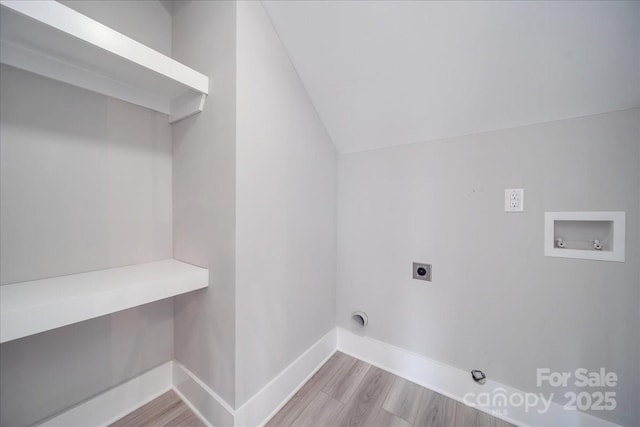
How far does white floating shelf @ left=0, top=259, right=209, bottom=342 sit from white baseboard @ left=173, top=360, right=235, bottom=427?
1.77ft

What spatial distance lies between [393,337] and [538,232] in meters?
1.03

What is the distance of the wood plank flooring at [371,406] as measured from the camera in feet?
3.73

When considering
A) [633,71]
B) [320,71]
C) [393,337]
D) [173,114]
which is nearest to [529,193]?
[633,71]

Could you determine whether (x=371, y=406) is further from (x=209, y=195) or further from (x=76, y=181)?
(x=76, y=181)

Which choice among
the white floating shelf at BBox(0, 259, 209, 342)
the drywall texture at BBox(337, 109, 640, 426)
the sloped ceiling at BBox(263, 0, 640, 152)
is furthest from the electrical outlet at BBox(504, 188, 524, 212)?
the white floating shelf at BBox(0, 259, 209, 342)

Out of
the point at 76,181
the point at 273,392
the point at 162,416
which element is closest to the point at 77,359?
the point at 162,416

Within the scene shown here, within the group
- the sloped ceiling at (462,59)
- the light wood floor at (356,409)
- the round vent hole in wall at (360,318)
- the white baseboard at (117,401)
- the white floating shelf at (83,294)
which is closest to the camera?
the white floating shelf at (83,294)

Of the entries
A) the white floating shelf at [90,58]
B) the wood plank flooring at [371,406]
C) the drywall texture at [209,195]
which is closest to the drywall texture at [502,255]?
the wood plank flooring at [371,406]

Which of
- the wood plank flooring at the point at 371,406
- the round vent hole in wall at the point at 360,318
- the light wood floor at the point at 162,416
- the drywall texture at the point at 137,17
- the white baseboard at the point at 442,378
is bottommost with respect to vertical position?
the wood plank flooring at the point at 371,406

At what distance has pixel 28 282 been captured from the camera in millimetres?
918

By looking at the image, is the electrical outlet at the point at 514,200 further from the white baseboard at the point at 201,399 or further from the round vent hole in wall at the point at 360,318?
the white baseboard at the point at 201,399

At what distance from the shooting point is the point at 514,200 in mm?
1146

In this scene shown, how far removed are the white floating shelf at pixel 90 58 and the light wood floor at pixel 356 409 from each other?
61.9 inches

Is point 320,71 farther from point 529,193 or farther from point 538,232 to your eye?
point 538,232
